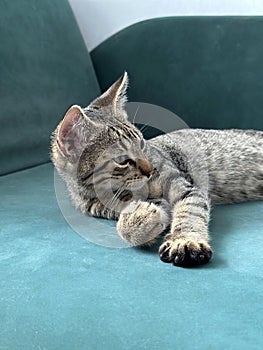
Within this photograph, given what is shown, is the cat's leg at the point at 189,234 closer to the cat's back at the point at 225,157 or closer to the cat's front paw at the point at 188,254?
the cat's front paw at the point at 188,254

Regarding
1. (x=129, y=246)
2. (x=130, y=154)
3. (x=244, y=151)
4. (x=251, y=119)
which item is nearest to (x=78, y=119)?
(x=130, y=154)

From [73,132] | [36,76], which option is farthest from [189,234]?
[36,76]

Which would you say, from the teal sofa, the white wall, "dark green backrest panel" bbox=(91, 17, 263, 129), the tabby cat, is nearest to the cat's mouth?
the tabby cat

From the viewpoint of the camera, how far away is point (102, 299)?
925mm

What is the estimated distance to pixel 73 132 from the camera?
51.3 inches

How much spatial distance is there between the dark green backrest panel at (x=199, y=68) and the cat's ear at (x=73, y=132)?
85cm

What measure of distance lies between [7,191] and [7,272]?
595mm

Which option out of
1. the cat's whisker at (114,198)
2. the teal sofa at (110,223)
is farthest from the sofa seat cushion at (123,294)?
the cat's whisker at (114,198)

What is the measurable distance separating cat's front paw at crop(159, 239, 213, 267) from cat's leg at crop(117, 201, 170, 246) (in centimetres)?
10

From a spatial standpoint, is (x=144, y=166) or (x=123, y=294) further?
(x=144, y=166)

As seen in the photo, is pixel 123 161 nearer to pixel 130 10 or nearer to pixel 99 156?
pixel 99 156

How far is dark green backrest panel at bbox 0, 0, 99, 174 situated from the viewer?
189cm

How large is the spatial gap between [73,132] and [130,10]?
1.28 meters

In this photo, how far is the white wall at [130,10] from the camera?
2271 mm
